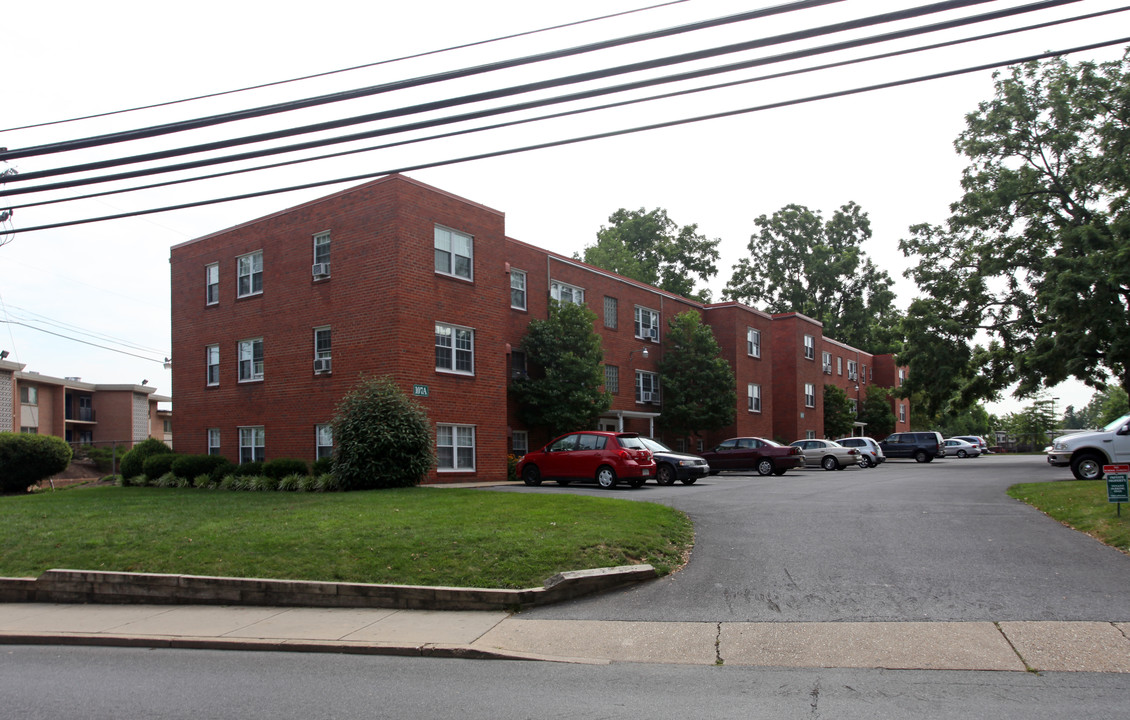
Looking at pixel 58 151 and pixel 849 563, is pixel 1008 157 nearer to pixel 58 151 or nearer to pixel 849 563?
pixel 849 563

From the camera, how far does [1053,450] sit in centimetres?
2167

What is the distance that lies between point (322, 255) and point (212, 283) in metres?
6.37

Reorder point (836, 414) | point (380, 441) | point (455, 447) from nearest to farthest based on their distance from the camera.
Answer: point (380, 441), point (455, 447), point (836, 414)

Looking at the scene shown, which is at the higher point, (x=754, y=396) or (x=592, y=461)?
(x=754, y=396)

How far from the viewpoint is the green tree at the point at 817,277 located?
68562 millimetres

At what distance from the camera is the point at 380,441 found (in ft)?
65.5

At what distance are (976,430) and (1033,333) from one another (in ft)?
182

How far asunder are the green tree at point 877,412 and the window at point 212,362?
4750 centimetres

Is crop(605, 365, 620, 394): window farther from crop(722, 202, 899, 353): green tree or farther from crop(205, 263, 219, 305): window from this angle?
crop(722, 202, 899, 353): green tree

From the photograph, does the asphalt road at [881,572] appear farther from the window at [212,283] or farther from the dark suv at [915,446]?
the dark suv at [915,446]

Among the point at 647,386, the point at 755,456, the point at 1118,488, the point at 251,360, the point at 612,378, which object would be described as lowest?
the point at 755,456

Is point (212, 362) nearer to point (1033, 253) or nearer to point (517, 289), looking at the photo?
point (517, 289)

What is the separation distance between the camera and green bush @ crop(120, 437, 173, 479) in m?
26.7

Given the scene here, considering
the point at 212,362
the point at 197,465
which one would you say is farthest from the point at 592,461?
the point at 212,362
